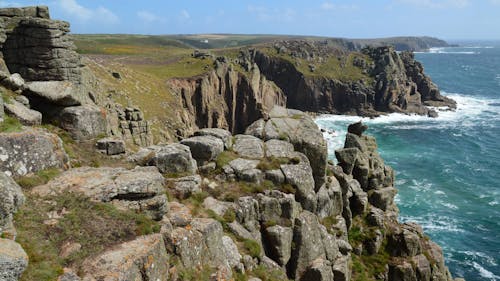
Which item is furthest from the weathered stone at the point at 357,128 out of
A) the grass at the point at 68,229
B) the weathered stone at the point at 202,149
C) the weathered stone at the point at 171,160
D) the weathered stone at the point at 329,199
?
the grass at the point at 68,229

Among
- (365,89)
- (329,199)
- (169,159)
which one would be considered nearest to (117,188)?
(169,159)

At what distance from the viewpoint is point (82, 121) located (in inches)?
789

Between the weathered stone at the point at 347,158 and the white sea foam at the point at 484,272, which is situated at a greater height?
the weathered stone at the point at 347,158

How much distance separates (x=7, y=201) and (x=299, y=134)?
20288 mm

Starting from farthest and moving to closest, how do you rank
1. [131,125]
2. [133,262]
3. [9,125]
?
1. [131,125]
2. [9,125]
3. [133,262]

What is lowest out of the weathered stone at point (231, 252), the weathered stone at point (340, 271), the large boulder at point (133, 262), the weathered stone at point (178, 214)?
the weathered stone at point (340, 271)

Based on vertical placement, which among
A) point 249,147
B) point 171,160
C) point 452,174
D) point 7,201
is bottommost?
point 452,174

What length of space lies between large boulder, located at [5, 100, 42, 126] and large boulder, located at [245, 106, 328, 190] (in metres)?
14.5

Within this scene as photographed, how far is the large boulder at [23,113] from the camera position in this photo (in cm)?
1714

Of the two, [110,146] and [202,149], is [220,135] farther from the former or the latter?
[110,146]

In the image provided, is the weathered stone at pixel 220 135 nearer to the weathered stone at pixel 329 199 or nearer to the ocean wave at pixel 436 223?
the weathered stone at pixel 329 199

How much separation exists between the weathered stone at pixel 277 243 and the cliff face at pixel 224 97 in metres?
74.3

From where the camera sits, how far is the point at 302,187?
77.3 ft

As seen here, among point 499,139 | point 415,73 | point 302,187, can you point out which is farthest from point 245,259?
point 415,73
